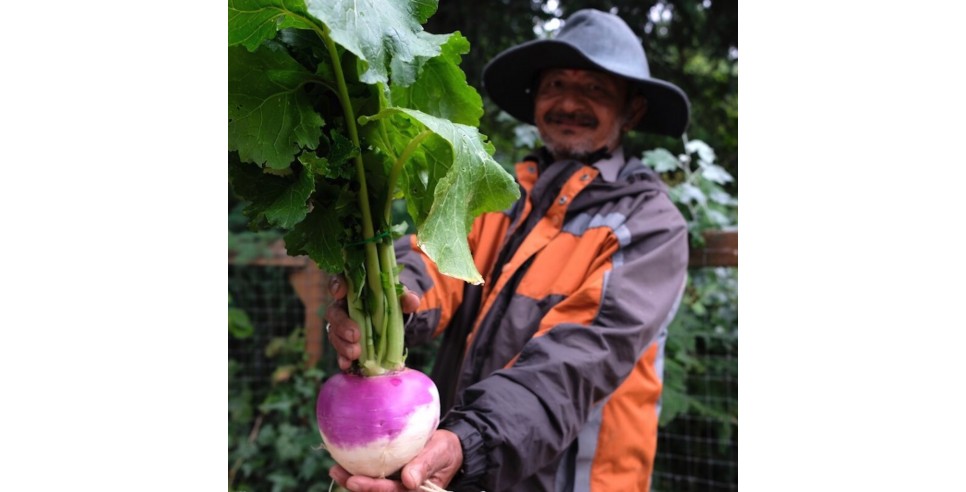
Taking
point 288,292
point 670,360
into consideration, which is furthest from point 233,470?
point 670,360

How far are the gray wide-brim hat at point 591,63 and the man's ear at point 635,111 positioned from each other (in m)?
0.02

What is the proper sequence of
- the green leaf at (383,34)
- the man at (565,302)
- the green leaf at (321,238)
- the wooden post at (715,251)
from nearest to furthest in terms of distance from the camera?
the green leaf at (383,34) → the green leaf at (321,238) → the man at (565,302) → the wooden post at (715,251)

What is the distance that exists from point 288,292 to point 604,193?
85.6 inches

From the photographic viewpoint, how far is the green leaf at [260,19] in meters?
1.18

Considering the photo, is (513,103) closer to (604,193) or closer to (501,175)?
(604,193)

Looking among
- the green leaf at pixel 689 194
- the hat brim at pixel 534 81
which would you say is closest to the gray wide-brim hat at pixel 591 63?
the hat brim at pixel 534 81

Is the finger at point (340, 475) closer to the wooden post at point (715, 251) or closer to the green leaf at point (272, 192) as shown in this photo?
the green leaf at point (272, 192)

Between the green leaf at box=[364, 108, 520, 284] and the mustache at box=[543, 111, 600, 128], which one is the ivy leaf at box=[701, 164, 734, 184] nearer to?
the mustache at box=[543, 111, 600, 128]

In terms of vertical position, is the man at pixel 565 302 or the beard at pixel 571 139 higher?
the beard at pixel 571 139

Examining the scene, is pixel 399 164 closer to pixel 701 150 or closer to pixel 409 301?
pixel 409 301

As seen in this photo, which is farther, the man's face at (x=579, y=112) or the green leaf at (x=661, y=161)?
the green leaf at (x=661, y=161)

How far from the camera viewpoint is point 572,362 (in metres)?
1.65

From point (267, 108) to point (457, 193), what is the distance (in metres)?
0.33

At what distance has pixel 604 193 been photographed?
6.60 feet
